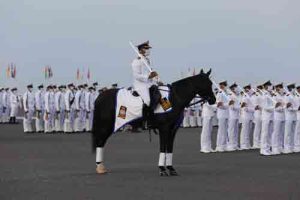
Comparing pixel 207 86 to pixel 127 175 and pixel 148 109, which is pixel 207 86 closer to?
pixel 148 109

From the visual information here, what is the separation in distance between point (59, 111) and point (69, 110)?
50 cm

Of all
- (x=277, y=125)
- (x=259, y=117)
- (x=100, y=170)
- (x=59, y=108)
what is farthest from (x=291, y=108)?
(x=59, y=108)

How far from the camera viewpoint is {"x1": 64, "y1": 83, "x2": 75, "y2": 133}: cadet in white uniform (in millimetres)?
31359

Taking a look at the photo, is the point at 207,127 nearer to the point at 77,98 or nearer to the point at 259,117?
the point at 259,117

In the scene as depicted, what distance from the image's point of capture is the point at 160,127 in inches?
553

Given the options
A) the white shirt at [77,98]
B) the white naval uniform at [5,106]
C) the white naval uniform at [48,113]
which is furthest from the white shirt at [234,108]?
the white naval uniform at [5,106]

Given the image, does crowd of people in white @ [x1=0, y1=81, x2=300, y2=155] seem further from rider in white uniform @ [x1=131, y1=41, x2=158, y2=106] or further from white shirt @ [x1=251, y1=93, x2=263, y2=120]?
rider in white uniform @ [x1=131, y1=41, x2=158, y2=106]

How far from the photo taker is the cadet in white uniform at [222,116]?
2073 cm

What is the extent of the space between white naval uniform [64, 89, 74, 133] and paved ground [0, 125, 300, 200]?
11001 mm

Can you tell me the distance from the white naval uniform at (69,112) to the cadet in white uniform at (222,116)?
39.5ft

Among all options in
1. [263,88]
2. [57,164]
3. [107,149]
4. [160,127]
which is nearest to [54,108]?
[107,149]

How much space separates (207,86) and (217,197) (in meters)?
4.77

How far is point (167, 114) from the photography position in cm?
1399

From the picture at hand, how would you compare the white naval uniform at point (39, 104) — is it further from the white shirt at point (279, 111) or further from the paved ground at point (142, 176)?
the white shirt at point (279, 111)
